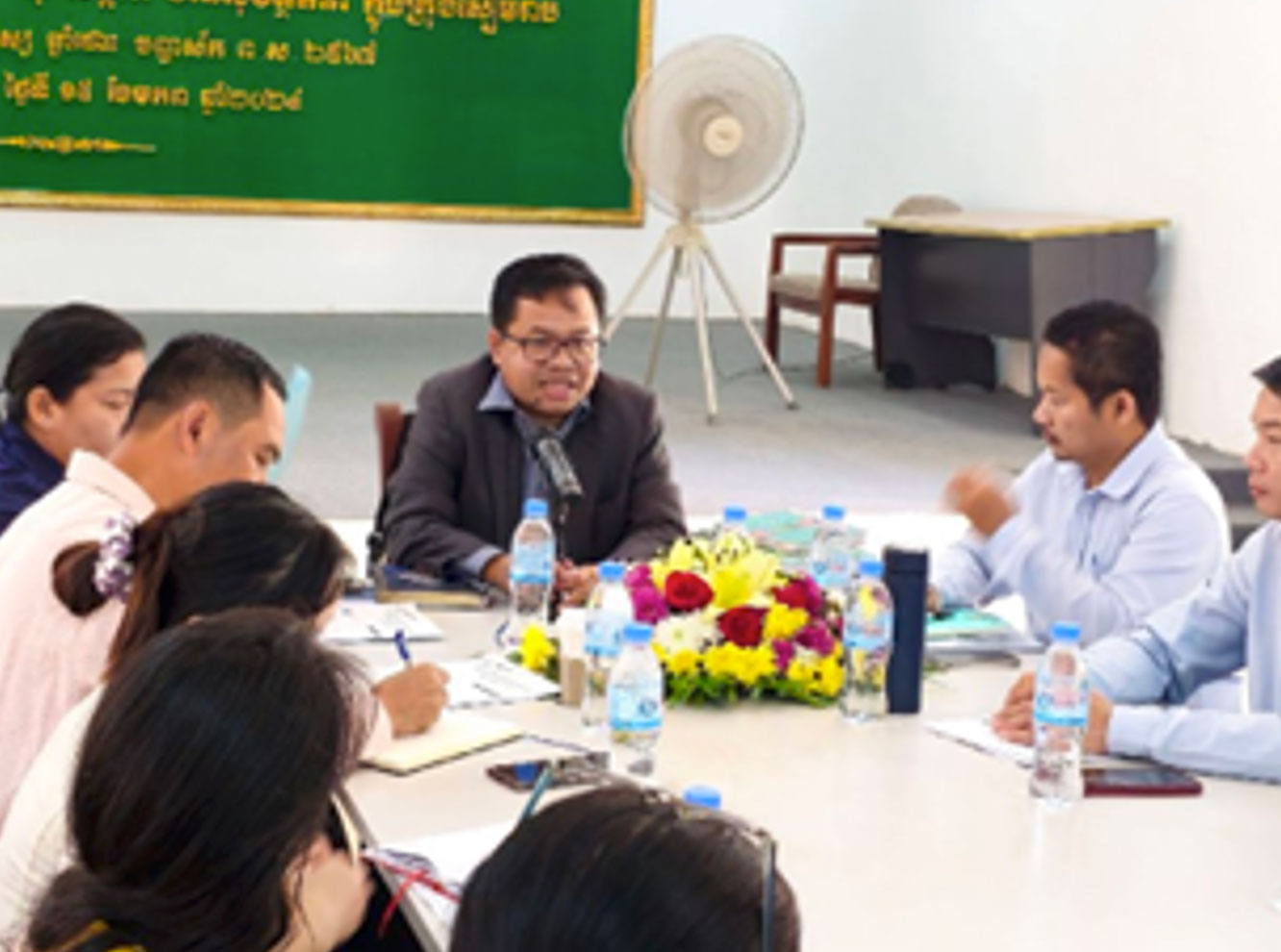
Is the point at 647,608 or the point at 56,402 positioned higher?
the point at 56,402

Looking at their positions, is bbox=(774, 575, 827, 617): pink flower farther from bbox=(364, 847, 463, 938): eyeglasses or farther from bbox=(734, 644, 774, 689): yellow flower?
bbox=(364, 847, 463, 938): eyeglasses

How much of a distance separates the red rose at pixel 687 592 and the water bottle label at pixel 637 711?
0.28 m

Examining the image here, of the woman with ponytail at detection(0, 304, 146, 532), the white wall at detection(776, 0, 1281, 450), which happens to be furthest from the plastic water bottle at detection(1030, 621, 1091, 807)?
the white wall at detection(776, 0, 1281, 450)

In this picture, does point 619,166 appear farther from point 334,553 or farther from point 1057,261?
point 334,553

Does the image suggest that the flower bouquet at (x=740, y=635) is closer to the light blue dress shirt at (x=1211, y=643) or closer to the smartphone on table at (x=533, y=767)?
the smartphone on table at (x=533, y=767)

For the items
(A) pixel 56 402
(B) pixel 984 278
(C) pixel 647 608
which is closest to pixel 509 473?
(A) pixel 56 402

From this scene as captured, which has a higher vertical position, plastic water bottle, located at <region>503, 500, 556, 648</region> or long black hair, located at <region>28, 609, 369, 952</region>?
long black hair, located at <region>28, 609, 369, 952</region>

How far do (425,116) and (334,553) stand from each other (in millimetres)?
9627

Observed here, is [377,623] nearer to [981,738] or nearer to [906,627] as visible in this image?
[906,627]

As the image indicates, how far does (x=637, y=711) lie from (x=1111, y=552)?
1263 mm

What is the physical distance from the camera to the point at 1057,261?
8078 mm

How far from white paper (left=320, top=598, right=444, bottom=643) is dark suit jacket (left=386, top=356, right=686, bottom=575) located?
463mm

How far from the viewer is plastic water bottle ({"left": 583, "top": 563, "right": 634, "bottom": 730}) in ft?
8.70

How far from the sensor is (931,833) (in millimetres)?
2227
